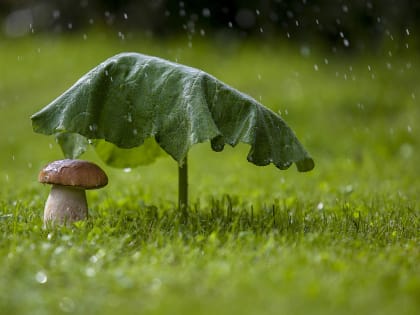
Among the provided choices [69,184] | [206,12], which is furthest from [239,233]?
[206,12]

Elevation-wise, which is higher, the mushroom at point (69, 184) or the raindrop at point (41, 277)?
the mushroom at point (69, 184)

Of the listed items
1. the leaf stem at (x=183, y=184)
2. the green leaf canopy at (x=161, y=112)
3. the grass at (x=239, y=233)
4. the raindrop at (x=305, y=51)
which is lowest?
the grass at (x=239, y=233)

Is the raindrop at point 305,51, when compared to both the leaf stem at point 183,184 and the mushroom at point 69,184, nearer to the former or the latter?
the leaf stem at point 183,184

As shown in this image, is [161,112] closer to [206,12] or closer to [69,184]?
Result: [69,184]

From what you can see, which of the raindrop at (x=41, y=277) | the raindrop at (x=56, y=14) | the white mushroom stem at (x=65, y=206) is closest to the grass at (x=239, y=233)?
the raindrop at (x=41, y=277)

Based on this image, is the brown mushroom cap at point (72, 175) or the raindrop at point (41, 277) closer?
the raindrop at point (41, 277)

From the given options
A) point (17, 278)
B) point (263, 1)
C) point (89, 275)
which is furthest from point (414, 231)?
point (263, 1)

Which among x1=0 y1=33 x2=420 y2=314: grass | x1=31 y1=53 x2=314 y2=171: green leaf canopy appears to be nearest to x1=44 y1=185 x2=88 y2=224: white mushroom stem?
x1=0 y1=33 x2=420 y2=314: grass

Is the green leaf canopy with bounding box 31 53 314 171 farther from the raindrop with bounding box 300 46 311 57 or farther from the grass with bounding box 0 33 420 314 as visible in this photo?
the raindrop with bounding box 300 46 311 57
